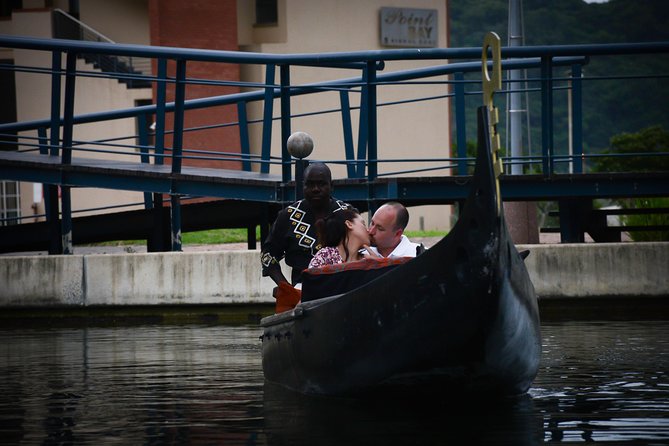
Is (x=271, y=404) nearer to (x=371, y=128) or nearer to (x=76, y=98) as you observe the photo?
(x=371, y=128)

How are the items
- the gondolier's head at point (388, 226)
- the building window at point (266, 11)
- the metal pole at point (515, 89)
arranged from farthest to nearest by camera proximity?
the building window at point (266, 11), the metal pole at point (515, 89), the gondolier's head at point (388, 226)

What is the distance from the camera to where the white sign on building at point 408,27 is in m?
46.7

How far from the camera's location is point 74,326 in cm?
1599

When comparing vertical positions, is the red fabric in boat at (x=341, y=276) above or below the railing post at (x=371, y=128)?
below

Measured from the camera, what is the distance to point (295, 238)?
10.8m

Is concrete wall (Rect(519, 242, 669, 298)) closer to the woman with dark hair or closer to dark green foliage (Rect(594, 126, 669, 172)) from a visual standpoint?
the woman with dark hair

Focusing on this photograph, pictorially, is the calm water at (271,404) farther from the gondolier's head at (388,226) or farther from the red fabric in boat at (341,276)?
the gondolier's head at (388,226)

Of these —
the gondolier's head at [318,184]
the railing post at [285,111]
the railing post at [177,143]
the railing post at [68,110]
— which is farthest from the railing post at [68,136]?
the gondolier's head at [318,184]

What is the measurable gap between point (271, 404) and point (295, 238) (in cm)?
169

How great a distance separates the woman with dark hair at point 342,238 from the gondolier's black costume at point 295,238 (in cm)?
98

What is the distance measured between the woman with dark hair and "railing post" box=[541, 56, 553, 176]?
20.8ft

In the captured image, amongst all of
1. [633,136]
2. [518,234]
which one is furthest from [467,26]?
[518,234]

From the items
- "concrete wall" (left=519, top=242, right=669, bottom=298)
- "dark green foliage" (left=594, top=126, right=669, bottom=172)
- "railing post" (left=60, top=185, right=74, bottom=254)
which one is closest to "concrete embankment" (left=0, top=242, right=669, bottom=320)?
"railing post" (left=60, top=185, right=74, bottom=254)

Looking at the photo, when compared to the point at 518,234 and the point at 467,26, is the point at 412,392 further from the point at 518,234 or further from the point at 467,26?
the point at 467,26
